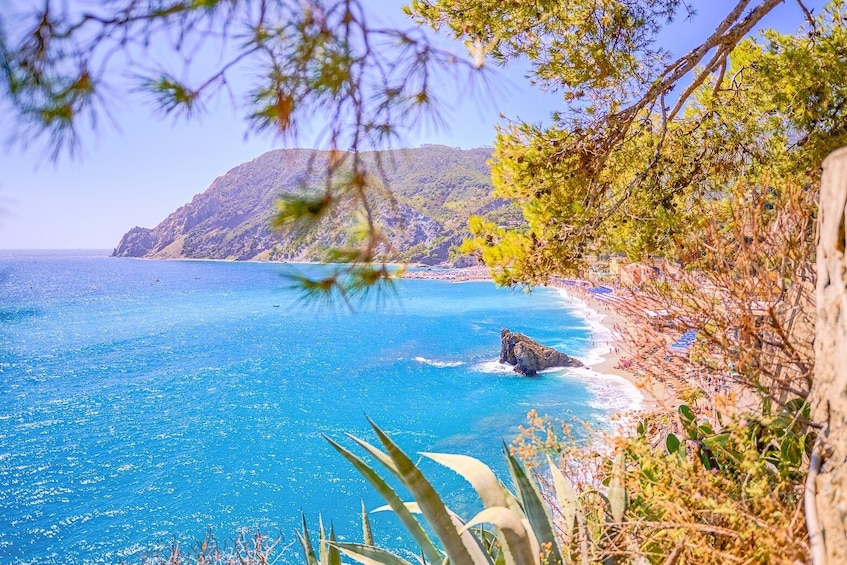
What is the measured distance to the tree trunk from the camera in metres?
1.08

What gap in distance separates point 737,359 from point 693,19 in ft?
9.85

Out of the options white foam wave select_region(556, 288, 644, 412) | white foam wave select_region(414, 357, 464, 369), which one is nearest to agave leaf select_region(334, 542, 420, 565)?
white foam wave select_region(556, 288, 644, 412)

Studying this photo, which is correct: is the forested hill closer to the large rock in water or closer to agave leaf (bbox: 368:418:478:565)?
agave leaf (bbox: 368:418:478:565)

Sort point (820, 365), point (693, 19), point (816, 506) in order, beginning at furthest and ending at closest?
point (693, 19) → point (820, 365) → point (816, 506)

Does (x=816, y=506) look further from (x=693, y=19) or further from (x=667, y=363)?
→ (x=693, y=19)

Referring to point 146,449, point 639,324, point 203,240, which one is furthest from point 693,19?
point 203,240

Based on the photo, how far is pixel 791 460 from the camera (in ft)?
4.82

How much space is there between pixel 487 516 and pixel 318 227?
1.16 meters

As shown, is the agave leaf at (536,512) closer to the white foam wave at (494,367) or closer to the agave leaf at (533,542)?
the agave leaf at (533,542)

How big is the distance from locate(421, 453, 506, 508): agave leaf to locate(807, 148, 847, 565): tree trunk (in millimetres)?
1048

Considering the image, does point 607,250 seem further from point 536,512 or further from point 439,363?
point 439,363

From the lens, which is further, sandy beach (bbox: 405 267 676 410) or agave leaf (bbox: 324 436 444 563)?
agave leaf (bbox: 324 436 444 563)

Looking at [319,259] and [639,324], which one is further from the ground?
[319,259]

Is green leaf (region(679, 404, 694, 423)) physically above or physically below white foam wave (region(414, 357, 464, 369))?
above
